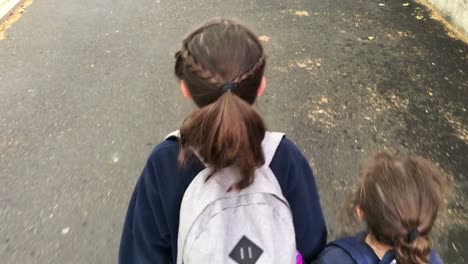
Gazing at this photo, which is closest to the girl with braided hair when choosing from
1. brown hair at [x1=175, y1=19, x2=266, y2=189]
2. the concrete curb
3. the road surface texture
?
brown hair at [x1=175, y1=19, x2=266, y2=189]

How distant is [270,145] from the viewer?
5.25ft

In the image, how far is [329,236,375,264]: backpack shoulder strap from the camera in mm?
1680

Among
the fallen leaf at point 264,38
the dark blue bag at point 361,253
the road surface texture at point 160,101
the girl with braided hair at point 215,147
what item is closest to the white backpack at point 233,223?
the girl with braided hair at point 215,147

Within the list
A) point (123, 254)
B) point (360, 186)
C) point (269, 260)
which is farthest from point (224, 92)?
point (123, 254)

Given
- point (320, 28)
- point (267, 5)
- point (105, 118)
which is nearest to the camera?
point (105, 118)

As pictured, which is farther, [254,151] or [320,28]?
[320,28]

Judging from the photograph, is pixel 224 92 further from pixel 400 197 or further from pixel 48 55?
pixel 48 55

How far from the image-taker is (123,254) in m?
1.93

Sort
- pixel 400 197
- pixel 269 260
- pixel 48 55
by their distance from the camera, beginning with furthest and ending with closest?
pixel 48 55 → pixel 400 197 → pixel 269 260

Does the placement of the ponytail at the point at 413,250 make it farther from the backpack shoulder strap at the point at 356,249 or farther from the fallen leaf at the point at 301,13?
the fallen leaf at the point at 301,13

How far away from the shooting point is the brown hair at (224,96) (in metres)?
1.39

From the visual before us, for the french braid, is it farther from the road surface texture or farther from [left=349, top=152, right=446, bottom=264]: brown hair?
the road surface texture

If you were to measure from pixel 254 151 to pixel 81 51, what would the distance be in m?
4.01

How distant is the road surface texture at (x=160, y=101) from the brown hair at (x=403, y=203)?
4.05 ft
